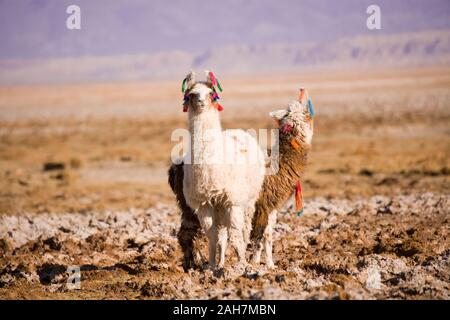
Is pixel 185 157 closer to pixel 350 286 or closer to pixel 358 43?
pixel 350 286

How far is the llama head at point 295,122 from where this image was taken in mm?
8250

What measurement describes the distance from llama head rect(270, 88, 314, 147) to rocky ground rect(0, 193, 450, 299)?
1571mm

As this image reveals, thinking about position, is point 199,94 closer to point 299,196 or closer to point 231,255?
point 299,196

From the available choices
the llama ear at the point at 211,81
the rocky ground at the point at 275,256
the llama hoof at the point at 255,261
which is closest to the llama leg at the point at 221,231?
the rocky ground at the point at 275,256

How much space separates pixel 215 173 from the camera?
6.94 metres

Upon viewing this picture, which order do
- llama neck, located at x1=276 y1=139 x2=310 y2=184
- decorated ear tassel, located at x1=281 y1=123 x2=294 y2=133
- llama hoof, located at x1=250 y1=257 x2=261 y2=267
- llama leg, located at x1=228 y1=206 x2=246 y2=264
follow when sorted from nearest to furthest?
llama leg, located at x1=228 y1=206 x2=246 y2=264, llama hoof, located at x1=250 y1=257 x2=261 y2=267, llama neck, located at x1=276 y1=139 x2=310 y2=184, decorated ear tassel, located at x1=281 y1=123 x2=294 y2=133

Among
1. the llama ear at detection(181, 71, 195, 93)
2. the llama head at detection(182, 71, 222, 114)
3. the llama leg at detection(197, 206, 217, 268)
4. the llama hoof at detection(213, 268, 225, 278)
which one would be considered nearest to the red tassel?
the llama leg at detection(197, 206, 217, 268)

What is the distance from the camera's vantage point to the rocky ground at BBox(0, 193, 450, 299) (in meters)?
6.64

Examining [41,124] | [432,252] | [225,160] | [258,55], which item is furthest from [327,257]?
[258,55]

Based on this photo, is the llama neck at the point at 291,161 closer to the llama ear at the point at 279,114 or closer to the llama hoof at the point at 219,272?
the llama ear at the point at 279,114

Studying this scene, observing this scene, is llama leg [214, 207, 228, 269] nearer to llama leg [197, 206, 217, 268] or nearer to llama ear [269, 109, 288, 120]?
llama leg [197, 206, 217, 268]

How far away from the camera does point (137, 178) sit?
20.3 meters

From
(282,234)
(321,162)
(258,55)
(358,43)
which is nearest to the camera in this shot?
(282,234)
